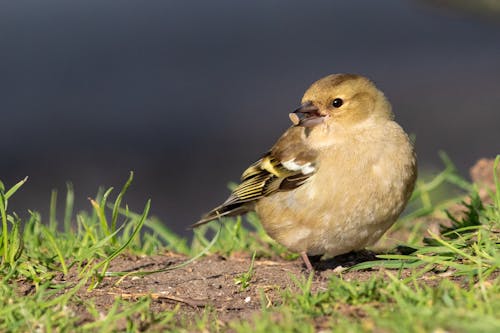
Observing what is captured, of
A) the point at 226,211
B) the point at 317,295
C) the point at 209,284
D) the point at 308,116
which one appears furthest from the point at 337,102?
the point at 317,295

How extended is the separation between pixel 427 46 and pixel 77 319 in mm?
10477

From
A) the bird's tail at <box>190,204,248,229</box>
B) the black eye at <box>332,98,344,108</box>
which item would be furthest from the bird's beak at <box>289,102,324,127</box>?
the bird's tail at <box>190,204,248,229</box>

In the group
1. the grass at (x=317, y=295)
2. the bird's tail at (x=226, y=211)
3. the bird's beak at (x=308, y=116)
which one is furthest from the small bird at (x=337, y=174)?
the grass at (x=317, y=295)

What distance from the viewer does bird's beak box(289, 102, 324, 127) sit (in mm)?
5945

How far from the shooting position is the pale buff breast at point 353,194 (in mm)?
5570

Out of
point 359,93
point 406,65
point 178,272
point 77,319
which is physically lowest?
point 77,319

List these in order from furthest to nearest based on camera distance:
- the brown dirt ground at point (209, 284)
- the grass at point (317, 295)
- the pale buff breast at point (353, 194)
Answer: the pale buff breast at point (353, 194)
the brown dirt ground at point (209, 284)
the grass at point (317, 295)

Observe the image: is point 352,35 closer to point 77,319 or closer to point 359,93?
point 359,93

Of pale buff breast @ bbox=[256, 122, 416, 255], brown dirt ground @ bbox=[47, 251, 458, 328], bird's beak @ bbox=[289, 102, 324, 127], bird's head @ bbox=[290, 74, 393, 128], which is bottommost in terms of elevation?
brown dirt ground @ bbox=[47, 251, 458, 328]

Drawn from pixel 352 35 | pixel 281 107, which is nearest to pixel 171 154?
pixel 281 107

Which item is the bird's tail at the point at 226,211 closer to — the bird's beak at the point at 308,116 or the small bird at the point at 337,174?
the small bird at the point at 337,174

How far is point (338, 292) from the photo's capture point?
4383 mm

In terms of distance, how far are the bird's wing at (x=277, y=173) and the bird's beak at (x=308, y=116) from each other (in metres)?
0.19

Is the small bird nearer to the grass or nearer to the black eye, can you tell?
the black eye
